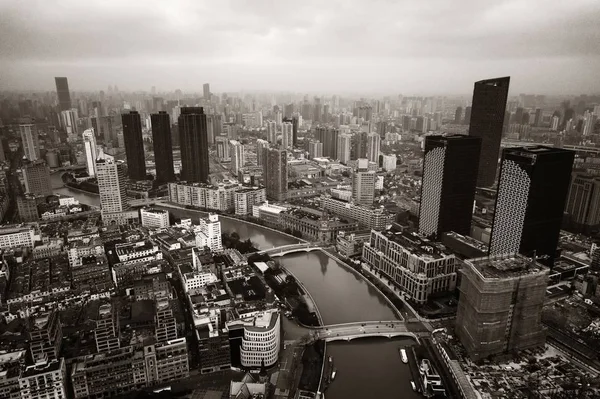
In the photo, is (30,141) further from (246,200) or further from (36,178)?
(246,200)

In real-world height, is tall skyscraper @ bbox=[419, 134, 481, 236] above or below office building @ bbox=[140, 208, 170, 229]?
above

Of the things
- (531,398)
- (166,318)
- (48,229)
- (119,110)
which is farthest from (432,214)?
(119,110)

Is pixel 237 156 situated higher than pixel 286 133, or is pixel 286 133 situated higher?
pixel 286 133

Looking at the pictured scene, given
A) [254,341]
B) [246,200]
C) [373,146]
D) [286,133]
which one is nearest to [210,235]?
[246,200]

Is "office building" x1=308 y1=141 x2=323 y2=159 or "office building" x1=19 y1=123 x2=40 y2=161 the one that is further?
"office building" x1=308 y1=141 x2=323 y2=159

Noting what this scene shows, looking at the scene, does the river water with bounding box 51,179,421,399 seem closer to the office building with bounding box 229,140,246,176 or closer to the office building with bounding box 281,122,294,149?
the office building with bounding box 229,140,246,176

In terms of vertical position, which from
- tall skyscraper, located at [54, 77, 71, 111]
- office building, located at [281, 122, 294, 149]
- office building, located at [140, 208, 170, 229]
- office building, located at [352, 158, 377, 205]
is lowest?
office building, located at [140, 208, 170, 229]

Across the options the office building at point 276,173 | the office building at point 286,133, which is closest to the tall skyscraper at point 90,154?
the office building at point 276,173

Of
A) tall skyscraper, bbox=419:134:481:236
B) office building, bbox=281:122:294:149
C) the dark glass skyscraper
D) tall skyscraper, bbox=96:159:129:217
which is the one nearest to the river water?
tall skyscraper, bbox=419:134:481:236
